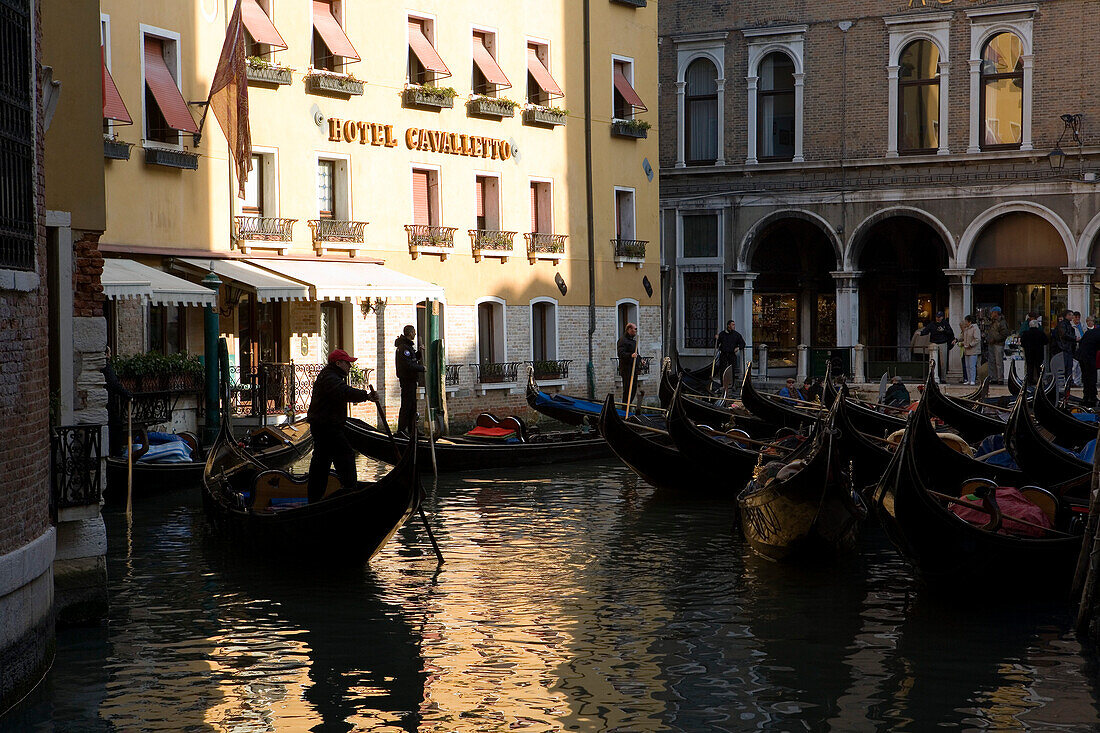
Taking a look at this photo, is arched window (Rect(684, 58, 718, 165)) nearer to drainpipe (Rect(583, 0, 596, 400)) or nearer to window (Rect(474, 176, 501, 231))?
drainpipe (Rect(583, 0, 596, 400))

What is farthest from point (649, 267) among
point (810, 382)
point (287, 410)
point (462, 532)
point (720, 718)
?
point (720, 718)

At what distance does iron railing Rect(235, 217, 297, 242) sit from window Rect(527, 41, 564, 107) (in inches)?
181

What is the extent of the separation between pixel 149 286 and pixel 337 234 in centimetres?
349

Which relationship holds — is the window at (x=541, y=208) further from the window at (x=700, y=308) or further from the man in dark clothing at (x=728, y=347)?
the window at (x=700, y=308)

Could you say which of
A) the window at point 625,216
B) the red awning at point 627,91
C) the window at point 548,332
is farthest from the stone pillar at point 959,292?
the window at point 548,332

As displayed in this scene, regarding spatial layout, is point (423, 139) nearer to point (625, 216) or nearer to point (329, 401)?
point (625, 216)

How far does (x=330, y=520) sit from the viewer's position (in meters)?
8.31

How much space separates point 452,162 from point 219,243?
147 inches

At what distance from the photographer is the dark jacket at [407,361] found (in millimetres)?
14203

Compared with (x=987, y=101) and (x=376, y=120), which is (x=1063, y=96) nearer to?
(x=987, y=101)

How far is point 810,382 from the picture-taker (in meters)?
17.4

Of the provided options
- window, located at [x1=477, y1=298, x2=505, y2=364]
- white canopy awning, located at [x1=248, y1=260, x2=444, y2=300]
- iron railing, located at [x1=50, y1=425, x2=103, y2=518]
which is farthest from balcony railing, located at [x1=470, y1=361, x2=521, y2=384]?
iron railing, located at [x1=50, y1=425, x2=103, y2=518]

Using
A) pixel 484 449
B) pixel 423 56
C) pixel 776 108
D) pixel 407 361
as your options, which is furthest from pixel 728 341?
pixel 484 449

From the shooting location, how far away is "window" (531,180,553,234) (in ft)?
62.2
